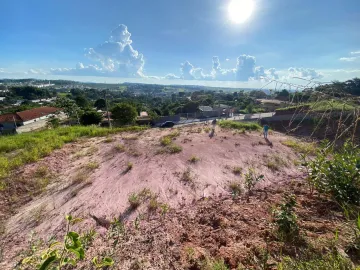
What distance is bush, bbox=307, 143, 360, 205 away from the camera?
2338mm

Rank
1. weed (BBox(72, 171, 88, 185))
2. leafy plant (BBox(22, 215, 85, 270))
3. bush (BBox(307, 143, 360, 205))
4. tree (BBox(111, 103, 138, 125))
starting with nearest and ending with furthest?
leafy plant (BBox(22, 215, 85, 270)) < bush (BBox(307, 143, 360, 205)) < weed (BBox(72, 171, 88, 185)) < tree (BBox(111, 103, 138, 125))

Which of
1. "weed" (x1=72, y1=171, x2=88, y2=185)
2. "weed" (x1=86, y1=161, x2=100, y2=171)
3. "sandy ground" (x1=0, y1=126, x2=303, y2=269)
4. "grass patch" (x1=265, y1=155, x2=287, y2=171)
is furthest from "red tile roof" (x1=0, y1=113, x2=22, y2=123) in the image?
"grass patch" (x1=265, y1=155, x2=287, y2=171)

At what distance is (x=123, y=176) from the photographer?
450 cm

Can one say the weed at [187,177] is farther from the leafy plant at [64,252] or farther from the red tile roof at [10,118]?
the red tile roof at [10,118]

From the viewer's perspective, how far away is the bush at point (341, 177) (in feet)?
7.67

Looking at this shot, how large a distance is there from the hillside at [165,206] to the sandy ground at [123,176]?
0.8 inches

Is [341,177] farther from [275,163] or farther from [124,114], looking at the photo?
[124,114]

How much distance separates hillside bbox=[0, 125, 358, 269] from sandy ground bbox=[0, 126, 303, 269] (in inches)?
0.8

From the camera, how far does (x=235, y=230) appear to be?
2520 mm

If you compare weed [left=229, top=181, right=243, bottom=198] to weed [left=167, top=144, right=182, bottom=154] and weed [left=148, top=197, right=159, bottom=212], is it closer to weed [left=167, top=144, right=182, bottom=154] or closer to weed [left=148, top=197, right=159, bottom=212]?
weed [left=148, top=197, right=159, bottom=212]

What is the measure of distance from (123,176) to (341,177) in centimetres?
400

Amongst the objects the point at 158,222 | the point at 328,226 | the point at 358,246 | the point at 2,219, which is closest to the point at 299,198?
the point at 328,226

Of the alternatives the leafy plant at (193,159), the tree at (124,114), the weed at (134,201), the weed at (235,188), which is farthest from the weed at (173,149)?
the tree at (124,114)

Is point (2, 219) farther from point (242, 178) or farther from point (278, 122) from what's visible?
point (278, 122)
